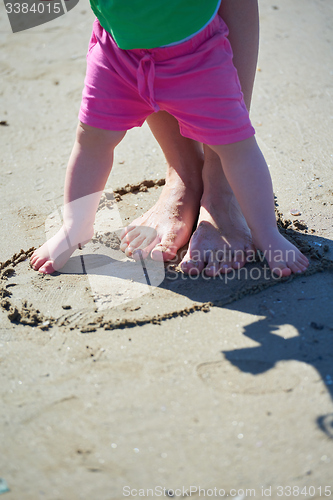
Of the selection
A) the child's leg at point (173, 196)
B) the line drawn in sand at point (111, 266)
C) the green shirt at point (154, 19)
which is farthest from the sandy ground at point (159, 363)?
the green shirt at point (154, 19)

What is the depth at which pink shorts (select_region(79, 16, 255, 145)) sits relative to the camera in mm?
1487

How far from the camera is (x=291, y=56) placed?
327 cm

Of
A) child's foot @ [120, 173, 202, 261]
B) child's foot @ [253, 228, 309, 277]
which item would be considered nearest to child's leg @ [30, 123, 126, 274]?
child's foot @ [120, 173, 202, 261]

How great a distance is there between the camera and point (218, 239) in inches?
69.1

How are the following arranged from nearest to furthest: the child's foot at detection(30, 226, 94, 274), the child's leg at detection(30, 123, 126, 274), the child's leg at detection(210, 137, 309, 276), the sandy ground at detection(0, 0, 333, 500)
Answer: the sandy ground at detection(0, 0, 333, 500), the child's leg at detection(210, 137, 309, 276), the child's leg at detection(30, 123, 126, 274), the child's foot at detection(30, 226, 94, 274)

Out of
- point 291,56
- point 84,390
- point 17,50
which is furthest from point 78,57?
point 84,390

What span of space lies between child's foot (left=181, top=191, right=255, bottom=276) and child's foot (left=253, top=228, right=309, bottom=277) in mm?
108

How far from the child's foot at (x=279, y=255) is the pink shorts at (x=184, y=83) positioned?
369mm

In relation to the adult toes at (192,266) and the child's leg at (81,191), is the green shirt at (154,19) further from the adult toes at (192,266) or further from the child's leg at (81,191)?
the adult toes at (192,266)

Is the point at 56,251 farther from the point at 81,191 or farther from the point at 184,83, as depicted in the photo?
the point at 184,83

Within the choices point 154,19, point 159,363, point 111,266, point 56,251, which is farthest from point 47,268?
point 154,19

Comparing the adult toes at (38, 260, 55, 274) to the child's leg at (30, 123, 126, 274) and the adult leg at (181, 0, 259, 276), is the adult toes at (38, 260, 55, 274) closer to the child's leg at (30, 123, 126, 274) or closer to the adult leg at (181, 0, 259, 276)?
the child's leg at (30, 123, 126, 274)

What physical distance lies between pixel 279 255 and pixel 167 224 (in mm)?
475

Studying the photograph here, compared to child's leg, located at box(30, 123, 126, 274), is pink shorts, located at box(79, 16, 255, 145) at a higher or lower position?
higher
